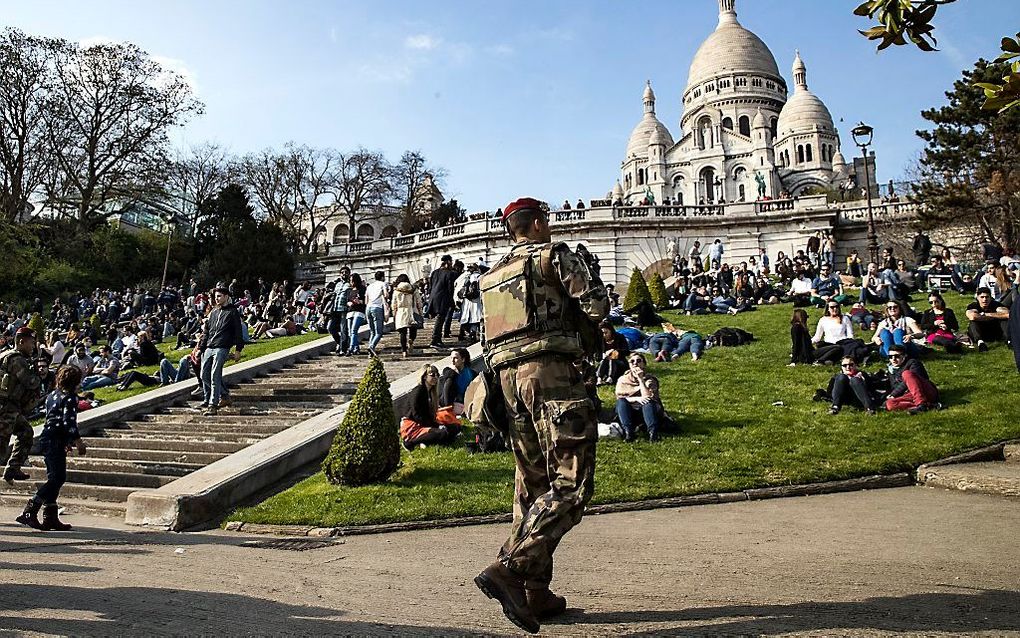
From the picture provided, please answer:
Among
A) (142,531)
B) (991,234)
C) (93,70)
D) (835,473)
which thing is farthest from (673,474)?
(93,70)

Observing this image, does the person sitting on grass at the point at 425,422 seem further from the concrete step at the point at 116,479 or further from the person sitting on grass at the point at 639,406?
the concrete step at the point at 116,479

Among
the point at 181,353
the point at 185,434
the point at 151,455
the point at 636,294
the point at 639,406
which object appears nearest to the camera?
the point at 639,406

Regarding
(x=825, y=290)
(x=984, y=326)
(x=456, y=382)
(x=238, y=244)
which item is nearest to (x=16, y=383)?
(x=456, y=382)

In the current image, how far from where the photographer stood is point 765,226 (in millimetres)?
34594

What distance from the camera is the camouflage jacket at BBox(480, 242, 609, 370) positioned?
3.55 metres

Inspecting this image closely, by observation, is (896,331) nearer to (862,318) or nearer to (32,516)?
(862,318)

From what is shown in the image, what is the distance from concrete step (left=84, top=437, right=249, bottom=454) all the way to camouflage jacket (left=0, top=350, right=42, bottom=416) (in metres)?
2.81

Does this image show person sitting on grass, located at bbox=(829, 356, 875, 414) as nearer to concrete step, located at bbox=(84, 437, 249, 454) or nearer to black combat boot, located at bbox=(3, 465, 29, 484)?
concrete step, located at bbox=(84, 437, 249, 454)

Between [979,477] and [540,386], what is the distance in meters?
5.53

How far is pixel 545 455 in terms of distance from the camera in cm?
349

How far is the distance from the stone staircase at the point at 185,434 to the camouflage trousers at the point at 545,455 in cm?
628

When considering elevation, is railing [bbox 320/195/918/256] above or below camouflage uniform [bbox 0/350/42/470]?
above

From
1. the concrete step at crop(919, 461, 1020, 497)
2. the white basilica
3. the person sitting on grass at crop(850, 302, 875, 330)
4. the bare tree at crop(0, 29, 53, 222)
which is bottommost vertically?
the concrete step at crop(919, 461, 1020, 497)

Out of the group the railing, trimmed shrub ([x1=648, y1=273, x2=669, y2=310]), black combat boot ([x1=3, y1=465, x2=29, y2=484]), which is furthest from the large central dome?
black combat boot ([x1=3, y1=465, x2=29, y2=484])
